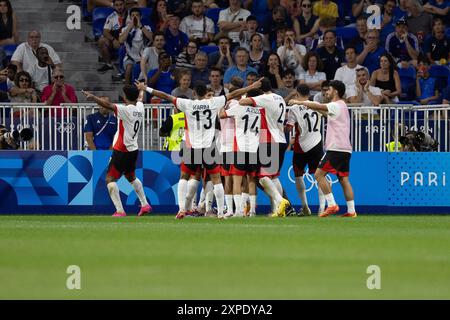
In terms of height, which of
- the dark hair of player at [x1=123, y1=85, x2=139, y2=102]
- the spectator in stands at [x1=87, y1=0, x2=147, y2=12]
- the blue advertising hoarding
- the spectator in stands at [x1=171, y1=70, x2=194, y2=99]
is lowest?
the blue advertising hoarding

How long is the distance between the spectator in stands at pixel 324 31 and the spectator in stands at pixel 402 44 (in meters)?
1.25

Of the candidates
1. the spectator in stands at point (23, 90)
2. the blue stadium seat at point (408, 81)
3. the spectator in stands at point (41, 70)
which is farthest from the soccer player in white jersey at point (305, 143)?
the spectator in stands at point (41, 70)

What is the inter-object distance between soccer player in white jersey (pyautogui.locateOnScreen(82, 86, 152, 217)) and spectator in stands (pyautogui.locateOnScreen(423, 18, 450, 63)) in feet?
30.9

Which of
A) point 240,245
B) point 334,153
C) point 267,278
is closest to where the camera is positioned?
point 267,278

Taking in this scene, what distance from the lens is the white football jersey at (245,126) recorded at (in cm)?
2317

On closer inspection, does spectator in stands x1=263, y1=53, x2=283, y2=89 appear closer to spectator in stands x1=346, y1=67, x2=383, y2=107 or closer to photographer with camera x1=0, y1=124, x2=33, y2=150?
spectator in stands x1=346, y1=67, x2=383, y2=107

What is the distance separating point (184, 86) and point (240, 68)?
1904 millimetres

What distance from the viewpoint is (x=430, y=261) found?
14.2 metres

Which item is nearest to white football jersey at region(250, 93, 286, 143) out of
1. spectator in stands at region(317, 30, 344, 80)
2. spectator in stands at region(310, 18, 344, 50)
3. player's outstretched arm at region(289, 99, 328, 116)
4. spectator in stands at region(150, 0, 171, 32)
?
player's outstretched arm at region(289, 99, 328, 116)

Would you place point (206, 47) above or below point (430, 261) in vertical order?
above

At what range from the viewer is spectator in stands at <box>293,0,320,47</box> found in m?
30.3
